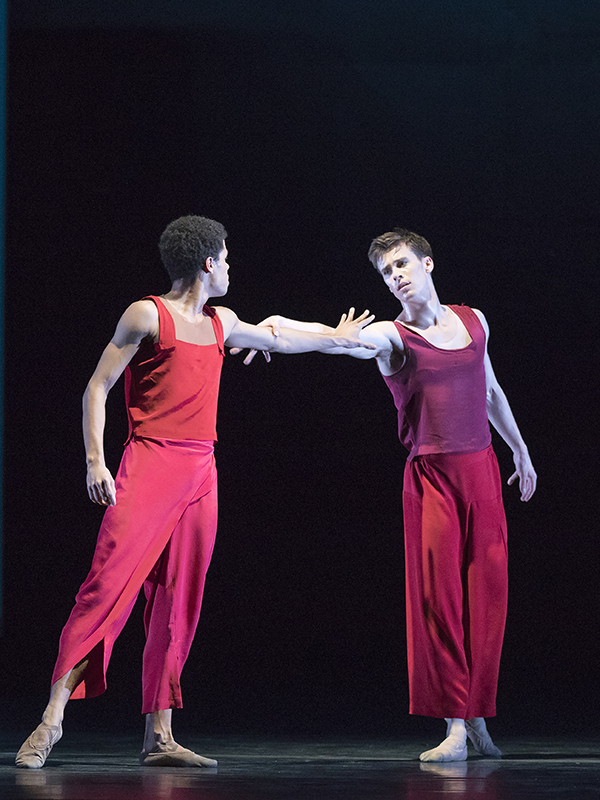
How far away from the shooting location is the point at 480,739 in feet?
9.14

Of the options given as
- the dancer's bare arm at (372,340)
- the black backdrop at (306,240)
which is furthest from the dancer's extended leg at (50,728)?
the black backdrop at (306,240)

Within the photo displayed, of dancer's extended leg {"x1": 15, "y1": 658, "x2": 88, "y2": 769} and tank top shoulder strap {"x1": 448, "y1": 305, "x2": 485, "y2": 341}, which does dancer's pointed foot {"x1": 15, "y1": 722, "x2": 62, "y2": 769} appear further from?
tank top shoulder strap {"x1": 448, "y1": 305, "x2": 485, "y2": 341}

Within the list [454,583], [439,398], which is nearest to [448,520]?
[454,583]

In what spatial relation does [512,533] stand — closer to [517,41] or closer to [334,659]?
[334,659]

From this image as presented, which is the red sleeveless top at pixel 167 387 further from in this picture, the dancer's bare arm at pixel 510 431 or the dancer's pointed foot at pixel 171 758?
the dancer's bare arm at pixel 510 431

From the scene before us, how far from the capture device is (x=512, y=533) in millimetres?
4242

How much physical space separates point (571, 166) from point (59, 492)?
101 inches

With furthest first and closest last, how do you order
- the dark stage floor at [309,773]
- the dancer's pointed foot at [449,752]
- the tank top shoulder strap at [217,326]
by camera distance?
1. the tank top shoulder strap at [217,326]
2. the dancer's pointed foot at [449,752]
3. the dark stage floor at [309,773]

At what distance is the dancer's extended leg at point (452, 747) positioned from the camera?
2639mm

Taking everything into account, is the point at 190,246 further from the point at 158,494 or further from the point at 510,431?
the point at 510,431

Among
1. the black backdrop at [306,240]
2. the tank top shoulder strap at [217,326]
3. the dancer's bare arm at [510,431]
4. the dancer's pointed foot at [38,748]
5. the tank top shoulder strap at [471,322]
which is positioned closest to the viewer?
the dancer's pointed foot at [38,748]

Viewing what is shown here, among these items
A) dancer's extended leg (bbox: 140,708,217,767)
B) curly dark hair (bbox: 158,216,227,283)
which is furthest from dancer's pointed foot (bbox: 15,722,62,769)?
curly dark hair (bbox: 158,216,227,283)

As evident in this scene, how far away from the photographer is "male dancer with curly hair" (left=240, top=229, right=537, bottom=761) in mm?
2775

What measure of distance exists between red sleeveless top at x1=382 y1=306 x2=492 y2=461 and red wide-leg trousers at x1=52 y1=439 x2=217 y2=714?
0.60m
